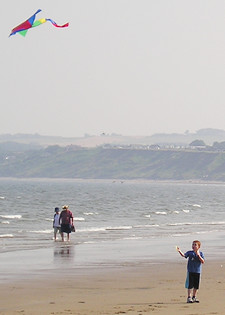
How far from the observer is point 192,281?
626 inches

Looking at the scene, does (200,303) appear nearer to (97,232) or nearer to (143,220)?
(97,232)

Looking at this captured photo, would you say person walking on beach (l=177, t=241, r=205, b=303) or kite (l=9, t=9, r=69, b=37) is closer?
person walking on beach (l=177, t=241, r=205, b=303)

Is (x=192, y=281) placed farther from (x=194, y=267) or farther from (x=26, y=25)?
(x=26, y=25)

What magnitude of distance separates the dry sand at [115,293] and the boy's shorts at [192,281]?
273 millimetres

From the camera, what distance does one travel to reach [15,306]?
1536cm

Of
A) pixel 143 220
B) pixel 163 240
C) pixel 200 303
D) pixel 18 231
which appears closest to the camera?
pixel 200 303

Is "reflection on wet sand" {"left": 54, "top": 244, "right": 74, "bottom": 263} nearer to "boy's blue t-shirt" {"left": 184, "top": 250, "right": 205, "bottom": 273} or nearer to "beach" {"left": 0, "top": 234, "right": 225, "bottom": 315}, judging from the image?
"beach" {"left": 0, "top": 234, "right": 225, "bottom": 315}

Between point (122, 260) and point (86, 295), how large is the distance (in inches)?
304

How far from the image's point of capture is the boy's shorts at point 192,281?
52.0 feet

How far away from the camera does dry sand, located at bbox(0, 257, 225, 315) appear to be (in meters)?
14.9

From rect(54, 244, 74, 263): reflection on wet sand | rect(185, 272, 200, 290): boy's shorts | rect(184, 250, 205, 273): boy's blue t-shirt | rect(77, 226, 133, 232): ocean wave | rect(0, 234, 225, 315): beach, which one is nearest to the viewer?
rect(0, 234, 225, 315): beach

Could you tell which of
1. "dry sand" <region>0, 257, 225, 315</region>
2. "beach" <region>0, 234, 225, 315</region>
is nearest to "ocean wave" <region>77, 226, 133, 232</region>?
"beach" <region>0, 234, 225, 315</region>

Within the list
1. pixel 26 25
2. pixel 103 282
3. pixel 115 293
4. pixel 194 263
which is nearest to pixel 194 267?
pixel 194 263

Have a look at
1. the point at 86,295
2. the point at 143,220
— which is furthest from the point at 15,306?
the point at 143,220
